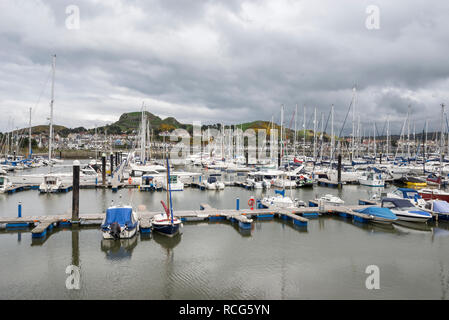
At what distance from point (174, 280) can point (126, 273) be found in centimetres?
252

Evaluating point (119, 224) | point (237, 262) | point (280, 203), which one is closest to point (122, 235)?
point (119, 224)

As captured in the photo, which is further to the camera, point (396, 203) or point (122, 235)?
point (396, 203)

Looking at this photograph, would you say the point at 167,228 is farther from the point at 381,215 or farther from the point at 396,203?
the point at 396,203

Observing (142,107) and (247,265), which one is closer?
(247,265)

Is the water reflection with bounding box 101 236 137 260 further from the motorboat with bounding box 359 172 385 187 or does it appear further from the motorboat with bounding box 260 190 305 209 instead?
the motorboat with bounding box 359 172 385 187

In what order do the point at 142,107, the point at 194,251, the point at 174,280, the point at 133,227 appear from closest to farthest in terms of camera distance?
the point at 174,280 → the point at 194,251 → the point at 133,227 → the point at 142,107

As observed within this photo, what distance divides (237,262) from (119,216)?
805 centimetres

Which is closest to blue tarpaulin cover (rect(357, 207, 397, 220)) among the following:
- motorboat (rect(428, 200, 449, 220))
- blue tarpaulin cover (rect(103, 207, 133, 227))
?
motorboat (rect(428, 200, 449, 220))

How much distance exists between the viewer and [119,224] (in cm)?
1959
